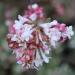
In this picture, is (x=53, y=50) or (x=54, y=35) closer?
(x=54, y=35)

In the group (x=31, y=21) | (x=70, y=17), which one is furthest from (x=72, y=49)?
(x=31, y=21)

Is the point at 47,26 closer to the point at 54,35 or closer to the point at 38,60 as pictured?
the point at 54,35

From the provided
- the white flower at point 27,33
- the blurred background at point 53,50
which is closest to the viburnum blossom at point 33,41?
the white flower at point 27,33

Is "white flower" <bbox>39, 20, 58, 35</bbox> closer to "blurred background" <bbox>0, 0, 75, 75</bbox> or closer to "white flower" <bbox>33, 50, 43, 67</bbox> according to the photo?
"white flower" <bbox>33, 50, 43, 67</bbox>

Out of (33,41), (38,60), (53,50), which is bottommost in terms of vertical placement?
(38,60)

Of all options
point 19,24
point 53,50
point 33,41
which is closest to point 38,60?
point 33,41

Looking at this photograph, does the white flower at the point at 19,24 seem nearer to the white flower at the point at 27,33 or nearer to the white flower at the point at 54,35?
the white flower at the point at 27,33
